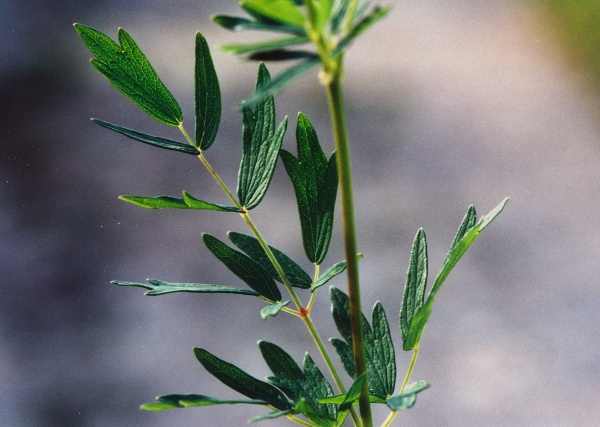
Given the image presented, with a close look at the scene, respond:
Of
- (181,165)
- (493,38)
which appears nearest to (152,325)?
(181,165)

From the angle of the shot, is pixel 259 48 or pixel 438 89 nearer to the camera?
pixel 259 48

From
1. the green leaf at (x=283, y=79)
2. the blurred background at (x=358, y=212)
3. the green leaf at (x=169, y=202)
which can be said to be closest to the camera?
the green leaf at (x=283, y=79)

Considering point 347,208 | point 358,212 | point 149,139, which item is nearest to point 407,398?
point 347,208

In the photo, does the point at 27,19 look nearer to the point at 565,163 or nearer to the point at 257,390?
the point at 565,163

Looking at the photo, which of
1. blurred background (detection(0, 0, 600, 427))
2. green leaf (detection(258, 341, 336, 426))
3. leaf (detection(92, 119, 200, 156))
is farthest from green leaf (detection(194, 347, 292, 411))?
blurred background (detection(0, 0, 600, 427))

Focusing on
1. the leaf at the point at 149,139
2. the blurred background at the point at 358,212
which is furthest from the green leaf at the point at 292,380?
the blurred background at the point at 358,212

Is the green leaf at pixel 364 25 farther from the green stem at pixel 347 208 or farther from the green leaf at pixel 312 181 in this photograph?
the green leaf at pixel 312 181
